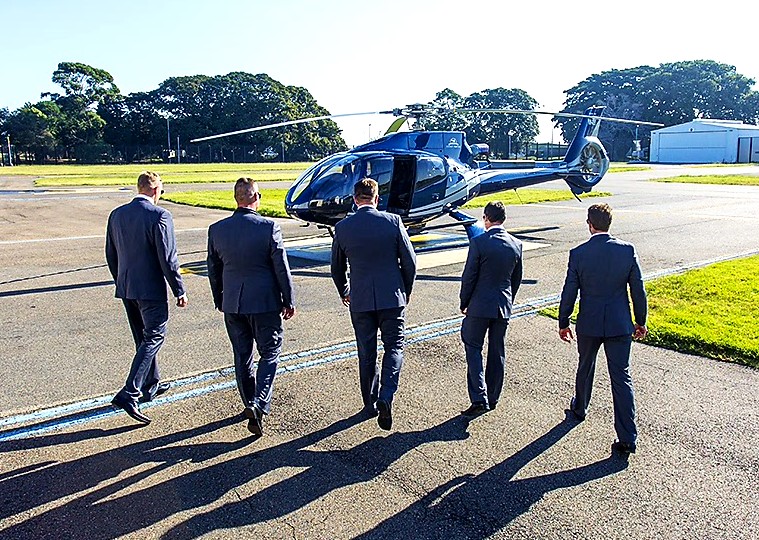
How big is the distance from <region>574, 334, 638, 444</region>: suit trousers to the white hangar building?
9354 cm

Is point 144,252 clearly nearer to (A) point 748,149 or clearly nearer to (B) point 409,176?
(B) point 409,176

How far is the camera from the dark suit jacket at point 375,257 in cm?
517

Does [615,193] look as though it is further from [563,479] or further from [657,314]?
[563,479]

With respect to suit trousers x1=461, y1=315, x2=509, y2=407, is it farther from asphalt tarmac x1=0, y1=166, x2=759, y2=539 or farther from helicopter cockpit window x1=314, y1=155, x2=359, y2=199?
helicopter cockpit window x1=314, y1=155, x2=359, y2=199

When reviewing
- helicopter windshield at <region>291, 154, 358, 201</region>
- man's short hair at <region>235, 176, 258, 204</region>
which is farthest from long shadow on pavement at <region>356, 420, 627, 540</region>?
helicopter windshield at <region>291, 154, 358, 201</region>

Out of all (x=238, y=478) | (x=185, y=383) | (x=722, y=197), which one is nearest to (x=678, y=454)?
(x=238, y=478)

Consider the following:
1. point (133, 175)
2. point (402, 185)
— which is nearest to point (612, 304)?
point (402, 185)

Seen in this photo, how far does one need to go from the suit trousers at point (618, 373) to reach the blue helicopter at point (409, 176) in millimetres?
7842

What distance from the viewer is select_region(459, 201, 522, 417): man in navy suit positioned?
17.2ft

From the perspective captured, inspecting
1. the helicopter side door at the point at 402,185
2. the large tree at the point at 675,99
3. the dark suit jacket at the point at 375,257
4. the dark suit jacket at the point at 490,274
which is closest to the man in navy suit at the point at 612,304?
the dark suit jacket at the point at 490,274

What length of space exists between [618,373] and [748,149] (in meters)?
95.5

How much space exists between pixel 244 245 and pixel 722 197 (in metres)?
27.7

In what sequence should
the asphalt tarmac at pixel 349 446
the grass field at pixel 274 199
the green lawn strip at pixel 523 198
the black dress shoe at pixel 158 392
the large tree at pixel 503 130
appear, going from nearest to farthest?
the asphalt tarmac at pixel 349 446 < the black dress shoe at pixel 158 392 < the grass field at pixel 274 199 < the green lawn strip at pixel 523 198 < the large tree at pixel 503 130

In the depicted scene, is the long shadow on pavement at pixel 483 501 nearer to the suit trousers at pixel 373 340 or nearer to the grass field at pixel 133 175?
the suit trousers at pixel 373 340
